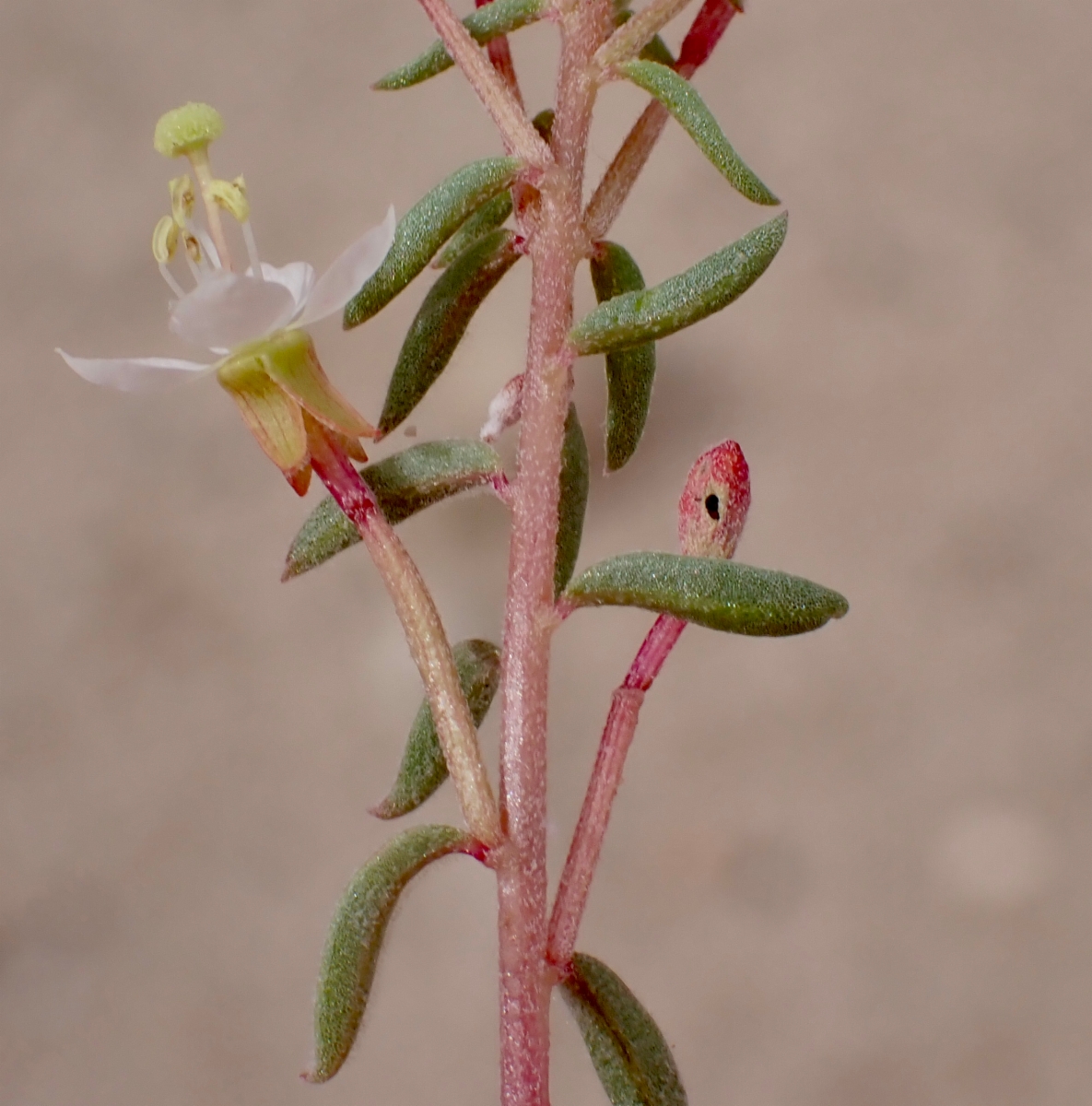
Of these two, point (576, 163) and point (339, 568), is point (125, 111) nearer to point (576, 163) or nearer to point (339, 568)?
point (339, 568)

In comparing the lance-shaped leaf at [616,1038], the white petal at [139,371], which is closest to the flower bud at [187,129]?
the white petal at [139,371]

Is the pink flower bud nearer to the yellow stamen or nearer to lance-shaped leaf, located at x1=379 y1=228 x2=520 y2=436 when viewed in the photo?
lance-shaped leaf, located at x1=379 y1=228 x2=520 y2=436

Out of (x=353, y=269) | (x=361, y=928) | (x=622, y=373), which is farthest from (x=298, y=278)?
(x=361, y=928)

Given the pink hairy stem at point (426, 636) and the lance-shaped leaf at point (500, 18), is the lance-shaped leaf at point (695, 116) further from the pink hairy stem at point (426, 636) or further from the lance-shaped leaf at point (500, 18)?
the pink hairy stem at point (426, 636)

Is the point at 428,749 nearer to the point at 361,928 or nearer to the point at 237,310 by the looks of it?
the point at 361,928

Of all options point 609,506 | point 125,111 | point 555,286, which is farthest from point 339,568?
point 555,286
